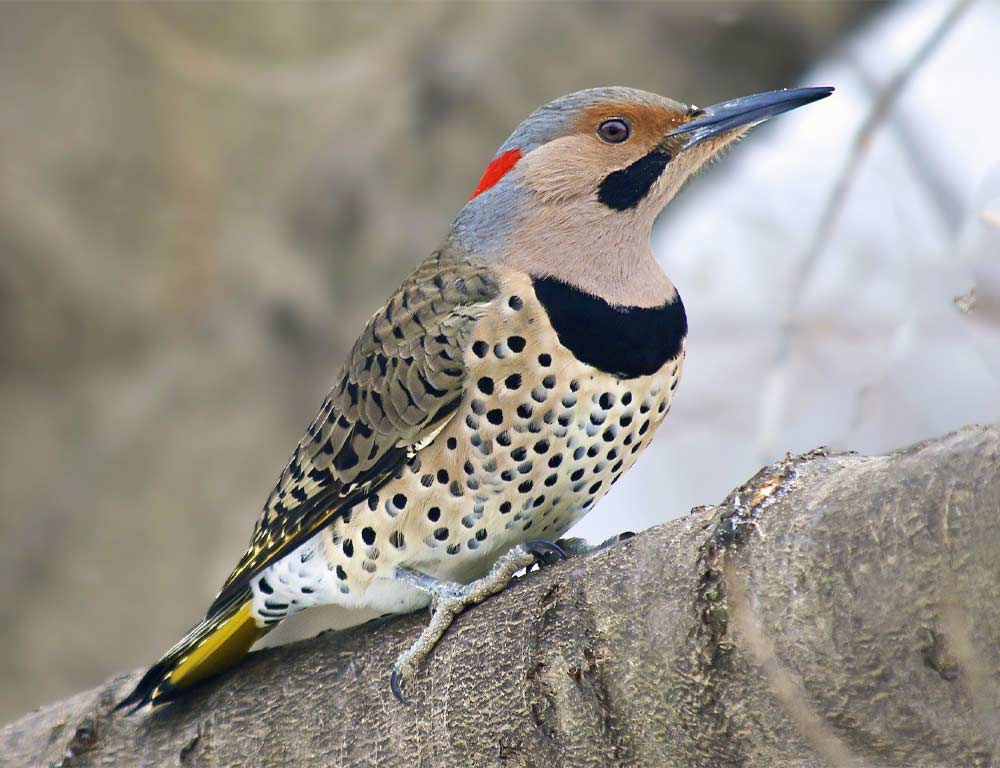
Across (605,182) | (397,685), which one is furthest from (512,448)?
(605,182)

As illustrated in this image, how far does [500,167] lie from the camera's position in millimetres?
2838

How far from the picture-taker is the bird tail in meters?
2.45

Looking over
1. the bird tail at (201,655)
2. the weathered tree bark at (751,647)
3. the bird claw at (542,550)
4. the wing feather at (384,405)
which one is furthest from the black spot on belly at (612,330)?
the bird tail at (201,655)

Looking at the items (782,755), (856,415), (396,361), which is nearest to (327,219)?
(396,361)

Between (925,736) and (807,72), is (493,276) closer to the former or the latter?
(925,736)

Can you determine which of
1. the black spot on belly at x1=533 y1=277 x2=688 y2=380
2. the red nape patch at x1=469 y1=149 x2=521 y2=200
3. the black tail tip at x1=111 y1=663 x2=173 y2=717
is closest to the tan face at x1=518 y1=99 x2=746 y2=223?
the red nape patch at x1=469 y1=149 x2=521 y2=200

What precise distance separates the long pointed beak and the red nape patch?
1.18 ft

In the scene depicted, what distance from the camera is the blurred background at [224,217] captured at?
3.67 metres

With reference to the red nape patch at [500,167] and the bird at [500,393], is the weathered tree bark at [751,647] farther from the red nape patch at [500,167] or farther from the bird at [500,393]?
the red nape patch at [500,167]

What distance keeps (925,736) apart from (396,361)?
1487 mm

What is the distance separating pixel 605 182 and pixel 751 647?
1.44 m

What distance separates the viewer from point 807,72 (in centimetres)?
387

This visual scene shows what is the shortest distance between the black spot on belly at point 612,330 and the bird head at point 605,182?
56 mm

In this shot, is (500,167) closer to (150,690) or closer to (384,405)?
(384,405)
